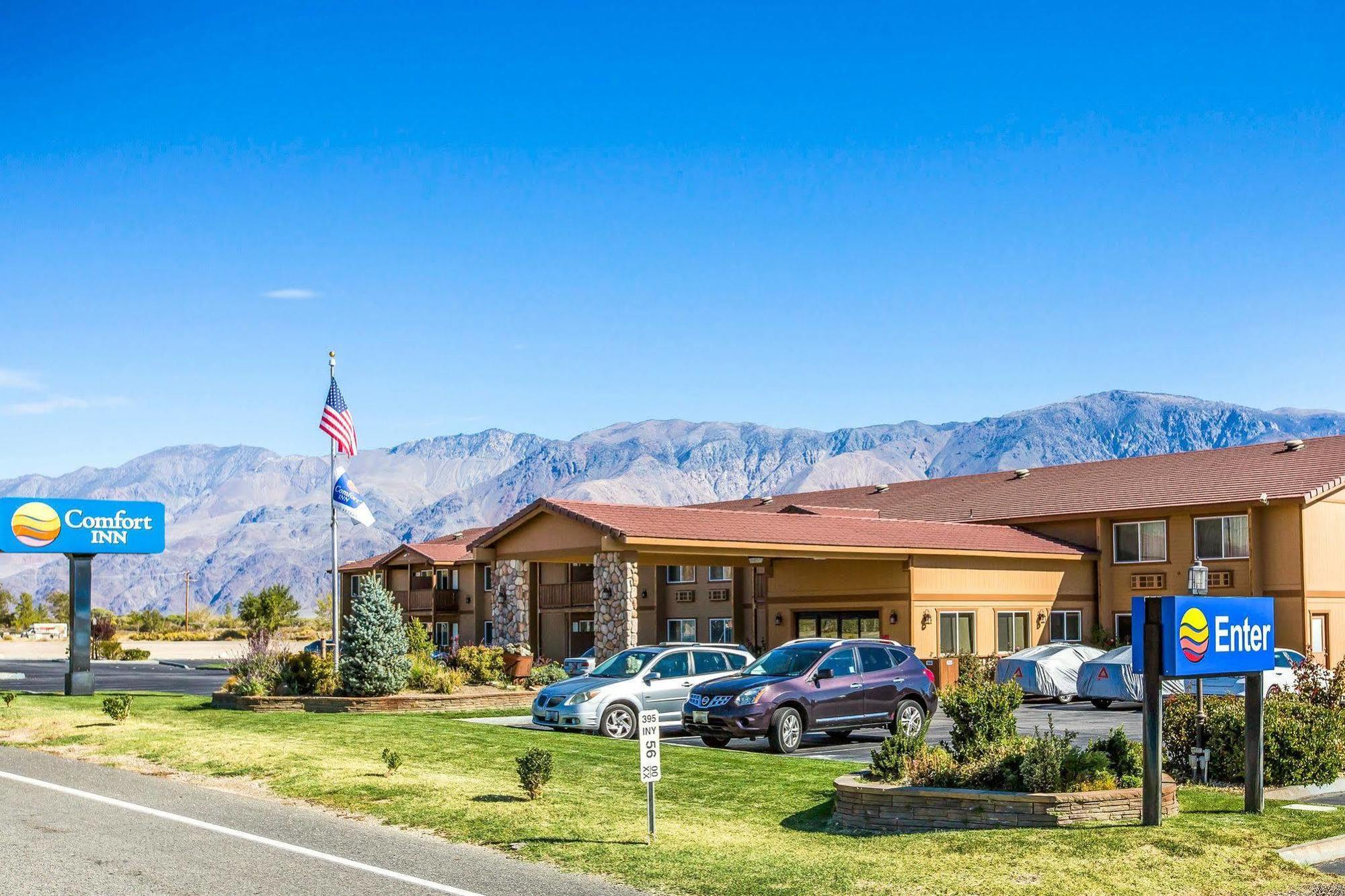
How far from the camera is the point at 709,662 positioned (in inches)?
926

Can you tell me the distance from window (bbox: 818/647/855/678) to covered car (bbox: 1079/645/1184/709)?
362 inches

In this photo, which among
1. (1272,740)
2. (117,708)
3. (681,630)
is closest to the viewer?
(1272,740)

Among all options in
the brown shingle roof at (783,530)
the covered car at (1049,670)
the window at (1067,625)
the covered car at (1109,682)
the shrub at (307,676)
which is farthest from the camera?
the window at (1067,625)

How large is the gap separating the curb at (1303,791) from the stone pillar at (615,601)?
18.9 m

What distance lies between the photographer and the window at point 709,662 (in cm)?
2338

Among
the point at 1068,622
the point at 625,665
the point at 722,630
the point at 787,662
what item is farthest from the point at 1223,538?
the point at 625,665

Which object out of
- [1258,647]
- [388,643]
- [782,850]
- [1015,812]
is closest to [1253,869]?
[1015,812]

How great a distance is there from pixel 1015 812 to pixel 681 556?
23126mm

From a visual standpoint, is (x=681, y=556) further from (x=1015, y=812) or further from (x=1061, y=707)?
(x=1015, y=812)

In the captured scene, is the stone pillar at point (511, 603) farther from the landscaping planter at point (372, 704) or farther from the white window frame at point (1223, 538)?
the white window frame at point (1223, 538)

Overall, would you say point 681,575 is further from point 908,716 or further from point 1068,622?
point 908,716

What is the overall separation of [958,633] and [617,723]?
16787mm

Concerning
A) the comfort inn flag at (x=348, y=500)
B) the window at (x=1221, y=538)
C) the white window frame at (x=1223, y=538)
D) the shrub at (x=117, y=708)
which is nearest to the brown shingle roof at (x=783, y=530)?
the white window frame at (x=1223, y=538)

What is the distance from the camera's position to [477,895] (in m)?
10.5
